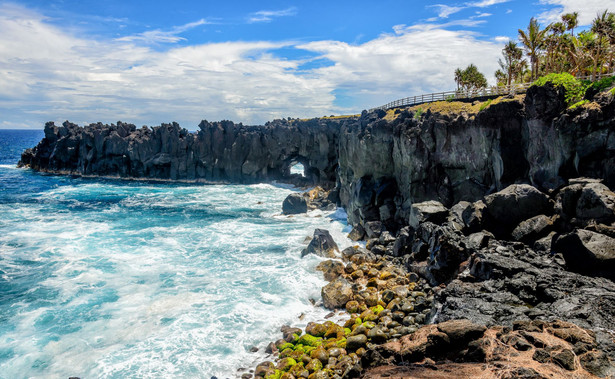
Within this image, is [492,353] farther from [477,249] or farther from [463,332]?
[477,249]

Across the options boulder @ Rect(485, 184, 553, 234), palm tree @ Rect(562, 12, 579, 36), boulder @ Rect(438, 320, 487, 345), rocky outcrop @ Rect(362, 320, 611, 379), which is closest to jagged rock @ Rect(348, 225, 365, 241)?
boulder @ Rect(485, 184, 553, 234)

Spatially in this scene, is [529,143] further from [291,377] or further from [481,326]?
[291,377]

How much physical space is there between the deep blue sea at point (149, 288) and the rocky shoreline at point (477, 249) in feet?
10.8

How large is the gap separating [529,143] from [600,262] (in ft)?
45.9

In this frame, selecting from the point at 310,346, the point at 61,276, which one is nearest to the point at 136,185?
the point at 61,276

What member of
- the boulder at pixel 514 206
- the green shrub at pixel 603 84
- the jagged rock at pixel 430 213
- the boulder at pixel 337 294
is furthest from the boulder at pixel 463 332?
the green shrub at pixel 603 84

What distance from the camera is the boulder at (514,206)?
918 inches

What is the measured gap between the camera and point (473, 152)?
32375mm

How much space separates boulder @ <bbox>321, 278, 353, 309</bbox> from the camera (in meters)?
22.7

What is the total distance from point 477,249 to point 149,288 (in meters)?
22.7

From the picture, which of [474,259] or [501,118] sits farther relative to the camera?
[501,118]

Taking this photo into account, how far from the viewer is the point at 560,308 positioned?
1448cm

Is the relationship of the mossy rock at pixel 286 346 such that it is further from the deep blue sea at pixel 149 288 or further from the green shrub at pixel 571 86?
the green shrub at pixel 571 86

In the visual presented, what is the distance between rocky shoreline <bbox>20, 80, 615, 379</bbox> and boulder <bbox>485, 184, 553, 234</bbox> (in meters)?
0.09
